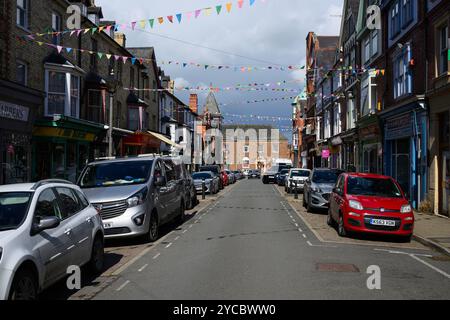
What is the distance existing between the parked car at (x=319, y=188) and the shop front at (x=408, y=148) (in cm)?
334

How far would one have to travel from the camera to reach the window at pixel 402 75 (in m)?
21.2

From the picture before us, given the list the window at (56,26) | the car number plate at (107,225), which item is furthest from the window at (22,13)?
the car number plate at (107,225)

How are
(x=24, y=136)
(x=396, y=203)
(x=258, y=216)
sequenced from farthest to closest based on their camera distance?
(x=24, y=136) → (x=258, y=216) → (x=396, y=203)

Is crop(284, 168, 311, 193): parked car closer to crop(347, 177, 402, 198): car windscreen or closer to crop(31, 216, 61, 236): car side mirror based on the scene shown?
crop(347, 177, 402, 198): car windscreen

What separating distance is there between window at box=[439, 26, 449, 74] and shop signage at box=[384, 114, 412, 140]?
3344mm

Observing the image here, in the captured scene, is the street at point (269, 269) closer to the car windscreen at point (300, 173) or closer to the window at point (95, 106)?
the window at point (95, 106)

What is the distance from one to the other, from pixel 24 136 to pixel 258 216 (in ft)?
31.8

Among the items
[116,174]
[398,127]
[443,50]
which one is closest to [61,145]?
[116,174]

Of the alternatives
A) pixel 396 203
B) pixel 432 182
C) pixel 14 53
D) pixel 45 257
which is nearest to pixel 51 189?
pixel 45 257

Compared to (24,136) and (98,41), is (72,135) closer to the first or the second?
(24,136)

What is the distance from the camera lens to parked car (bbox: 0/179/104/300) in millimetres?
5219

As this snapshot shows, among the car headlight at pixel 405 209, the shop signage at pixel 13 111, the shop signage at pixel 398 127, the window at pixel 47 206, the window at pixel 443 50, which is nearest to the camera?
the window at pixel 47 206

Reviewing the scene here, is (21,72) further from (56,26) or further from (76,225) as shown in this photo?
(76,225)
